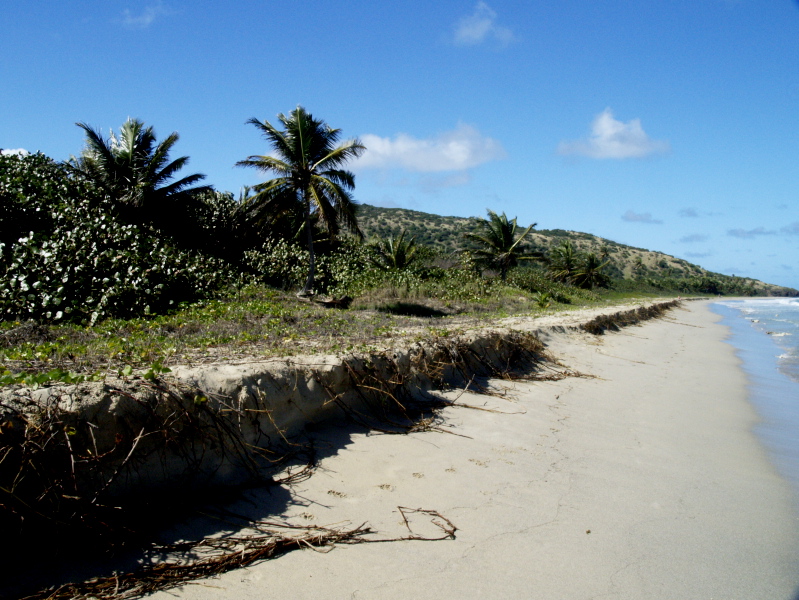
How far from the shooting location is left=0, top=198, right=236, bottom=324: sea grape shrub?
30.1 ft

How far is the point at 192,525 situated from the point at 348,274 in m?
18.1

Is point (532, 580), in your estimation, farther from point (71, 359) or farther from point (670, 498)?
point (71, 359)

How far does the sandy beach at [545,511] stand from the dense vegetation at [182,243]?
4.20 meters

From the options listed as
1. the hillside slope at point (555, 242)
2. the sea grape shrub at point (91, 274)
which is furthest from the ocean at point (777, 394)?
the hillside slope at point (555, 242)

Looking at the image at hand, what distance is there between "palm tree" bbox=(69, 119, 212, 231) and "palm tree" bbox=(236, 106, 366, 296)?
3.15m

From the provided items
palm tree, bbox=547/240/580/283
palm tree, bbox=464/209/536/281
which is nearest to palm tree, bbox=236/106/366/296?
palm tree, bbox=464/209/536/281

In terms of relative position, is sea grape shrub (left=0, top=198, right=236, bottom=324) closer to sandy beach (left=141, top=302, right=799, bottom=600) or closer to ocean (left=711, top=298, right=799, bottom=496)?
sandy beach (left=141, top=302, right=799, bottom=600)

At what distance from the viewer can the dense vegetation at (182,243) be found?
1001 cm

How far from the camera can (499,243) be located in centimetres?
3284

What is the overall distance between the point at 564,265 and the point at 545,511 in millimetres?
47004

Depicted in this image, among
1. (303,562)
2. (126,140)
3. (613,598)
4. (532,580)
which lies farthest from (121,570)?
(126,140)

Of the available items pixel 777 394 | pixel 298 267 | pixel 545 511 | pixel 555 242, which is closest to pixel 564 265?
pixel 555 242

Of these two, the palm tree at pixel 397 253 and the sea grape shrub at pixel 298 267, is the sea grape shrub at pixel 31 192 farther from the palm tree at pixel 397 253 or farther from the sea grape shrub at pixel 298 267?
the palm tree at pixel 397 253

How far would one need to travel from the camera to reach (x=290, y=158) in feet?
55.8
